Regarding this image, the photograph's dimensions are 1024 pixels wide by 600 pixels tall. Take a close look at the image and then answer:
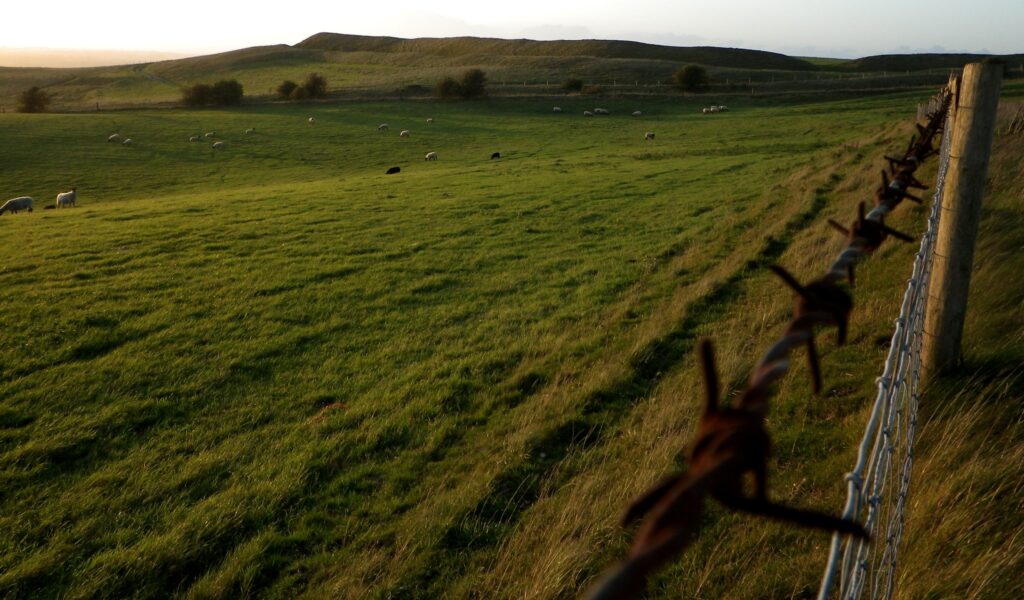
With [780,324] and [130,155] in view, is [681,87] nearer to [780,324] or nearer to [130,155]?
[130,155]

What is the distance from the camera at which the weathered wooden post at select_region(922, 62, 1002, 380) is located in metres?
4.13

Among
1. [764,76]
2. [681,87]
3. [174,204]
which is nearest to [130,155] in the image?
[174,204]

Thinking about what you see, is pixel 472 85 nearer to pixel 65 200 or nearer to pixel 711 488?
pixel 65 200

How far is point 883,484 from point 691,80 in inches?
3220

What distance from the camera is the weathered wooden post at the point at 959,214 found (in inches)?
163

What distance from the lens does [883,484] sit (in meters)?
2.48

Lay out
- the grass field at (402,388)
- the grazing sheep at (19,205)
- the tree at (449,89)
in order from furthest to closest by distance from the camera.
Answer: the tree at (449,89), the grazing sheep at (19,205), the grass field at (402,388)

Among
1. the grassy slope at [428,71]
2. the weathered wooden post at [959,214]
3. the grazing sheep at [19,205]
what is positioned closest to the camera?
the weathered wooden post at [959,214]

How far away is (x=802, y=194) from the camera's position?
1692 cm

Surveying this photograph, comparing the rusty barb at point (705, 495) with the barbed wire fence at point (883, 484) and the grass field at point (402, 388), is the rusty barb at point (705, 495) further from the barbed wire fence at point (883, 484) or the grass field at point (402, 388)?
the grass field at point (402, 388)

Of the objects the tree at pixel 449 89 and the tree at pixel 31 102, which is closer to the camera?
the tree at pixel 31 102

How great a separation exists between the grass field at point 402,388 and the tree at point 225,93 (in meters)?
50.6

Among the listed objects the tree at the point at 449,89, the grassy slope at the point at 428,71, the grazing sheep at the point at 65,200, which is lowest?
the grazing sheep at the point at 65,200

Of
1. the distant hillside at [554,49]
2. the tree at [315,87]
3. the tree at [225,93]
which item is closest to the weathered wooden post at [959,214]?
the tree at [225,93]
